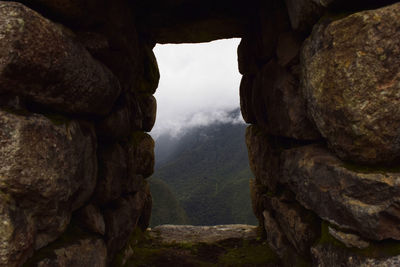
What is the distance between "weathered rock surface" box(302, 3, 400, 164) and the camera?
9.73 ft

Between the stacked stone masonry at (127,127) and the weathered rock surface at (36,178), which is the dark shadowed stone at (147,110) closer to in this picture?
the stacked stone masonry at (127,127)

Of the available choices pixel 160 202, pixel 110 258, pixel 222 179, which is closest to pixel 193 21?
pixel 110 258

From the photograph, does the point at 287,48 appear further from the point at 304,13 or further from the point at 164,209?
the point at 164,209

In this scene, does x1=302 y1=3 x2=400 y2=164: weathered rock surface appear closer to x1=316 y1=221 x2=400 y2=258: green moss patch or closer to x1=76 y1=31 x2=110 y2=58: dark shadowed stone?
x1=316 y1=221 x2=400 y2=258: green moss patch

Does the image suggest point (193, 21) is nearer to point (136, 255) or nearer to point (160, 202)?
point (136, 255)

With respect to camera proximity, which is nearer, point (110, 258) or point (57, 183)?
point (57, 183)

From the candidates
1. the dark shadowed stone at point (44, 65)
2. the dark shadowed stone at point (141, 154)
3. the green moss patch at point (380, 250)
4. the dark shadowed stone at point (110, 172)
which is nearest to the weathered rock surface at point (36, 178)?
the dark shadowed stone at point (44, 65)

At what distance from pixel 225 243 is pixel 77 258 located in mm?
4654

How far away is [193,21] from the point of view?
21.3 feet

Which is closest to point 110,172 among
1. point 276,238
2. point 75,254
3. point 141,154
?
point 75,254

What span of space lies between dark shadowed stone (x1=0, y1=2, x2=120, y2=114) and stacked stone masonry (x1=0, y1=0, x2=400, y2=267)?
0.04ft

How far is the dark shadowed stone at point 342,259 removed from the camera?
295 cm

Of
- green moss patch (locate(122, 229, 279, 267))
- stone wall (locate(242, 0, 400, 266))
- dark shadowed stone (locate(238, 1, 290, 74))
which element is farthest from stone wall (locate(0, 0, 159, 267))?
stone wall (locate(242, 0, 400, 266))

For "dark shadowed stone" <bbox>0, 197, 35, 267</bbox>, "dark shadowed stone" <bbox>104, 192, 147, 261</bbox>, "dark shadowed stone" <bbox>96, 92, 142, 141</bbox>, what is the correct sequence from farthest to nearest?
"dark shadowed stone" <bbox>104, 192, 147, 261</bbox>, "dark shadowed stone" <bbox>96, 92, 142, 141</bbox>, "dark shadowed stone" <bbox>0, 197, 35, 267</bbox>
